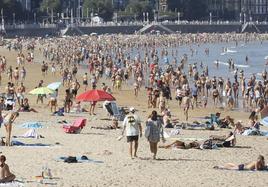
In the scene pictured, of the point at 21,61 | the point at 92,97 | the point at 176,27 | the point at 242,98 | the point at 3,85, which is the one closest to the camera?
the point at 92,97

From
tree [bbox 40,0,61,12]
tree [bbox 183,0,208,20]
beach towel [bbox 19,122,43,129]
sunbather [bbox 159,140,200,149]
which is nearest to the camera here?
sunbather [bbox 159,140,200,149]

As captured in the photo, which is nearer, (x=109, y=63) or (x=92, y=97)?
(x=92, y=97)

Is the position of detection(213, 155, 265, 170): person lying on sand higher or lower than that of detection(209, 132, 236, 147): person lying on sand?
higher

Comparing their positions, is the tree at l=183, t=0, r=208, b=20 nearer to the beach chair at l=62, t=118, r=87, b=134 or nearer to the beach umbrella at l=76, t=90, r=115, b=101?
the beach umbrella at l=76, t=90, r=115, b=101

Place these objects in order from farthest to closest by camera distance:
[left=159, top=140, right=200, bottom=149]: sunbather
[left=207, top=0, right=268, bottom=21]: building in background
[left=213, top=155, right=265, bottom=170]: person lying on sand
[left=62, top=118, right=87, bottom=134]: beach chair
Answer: [left=207, top=0, right=268, bottom=21]: building in background → [left=62, top=118, right=87, bottom=134]: beach chair → [left=159, top=140, right=200, bottom=149]: sunbather → [left=213, top=155, right=265, bottom=170]: person lying on sand

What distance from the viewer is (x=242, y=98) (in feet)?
110

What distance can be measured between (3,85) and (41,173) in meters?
21.8

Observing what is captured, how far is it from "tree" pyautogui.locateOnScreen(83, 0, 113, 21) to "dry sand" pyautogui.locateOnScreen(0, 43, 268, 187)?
109 metres

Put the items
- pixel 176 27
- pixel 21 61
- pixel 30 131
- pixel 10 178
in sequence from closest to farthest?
pixel 10 178
pixel 30 131
pixel 21 61
pixel 176 27

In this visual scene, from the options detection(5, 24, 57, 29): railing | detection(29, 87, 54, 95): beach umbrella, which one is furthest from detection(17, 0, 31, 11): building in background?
detection(29, 87, 54, 95): beach umbrella

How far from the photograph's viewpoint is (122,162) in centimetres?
1614

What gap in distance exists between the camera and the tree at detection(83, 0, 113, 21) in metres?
130

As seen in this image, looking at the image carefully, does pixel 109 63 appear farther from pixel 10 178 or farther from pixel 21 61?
pixel 10 178

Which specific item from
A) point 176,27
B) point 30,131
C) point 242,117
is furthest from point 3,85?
point 176,27
